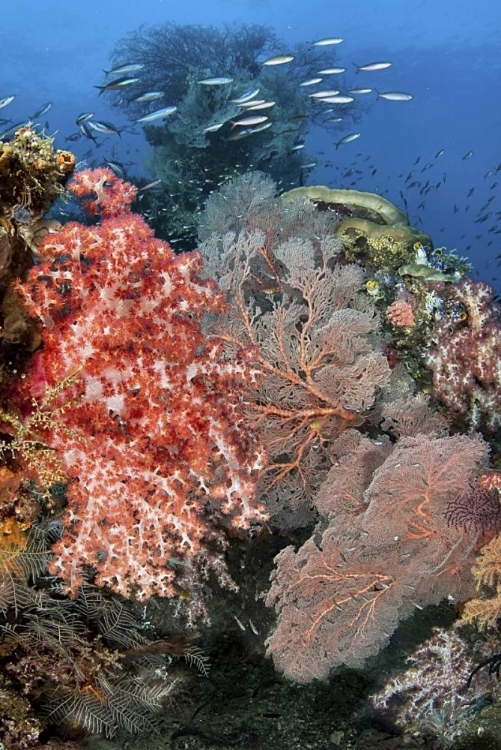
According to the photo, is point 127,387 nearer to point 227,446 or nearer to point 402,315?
point 227,446

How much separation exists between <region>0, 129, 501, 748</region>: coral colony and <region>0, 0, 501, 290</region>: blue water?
59400 millimetres

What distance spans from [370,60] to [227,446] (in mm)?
73419

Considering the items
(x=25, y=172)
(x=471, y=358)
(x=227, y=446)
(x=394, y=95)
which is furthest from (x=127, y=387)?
(x=394, y=95)

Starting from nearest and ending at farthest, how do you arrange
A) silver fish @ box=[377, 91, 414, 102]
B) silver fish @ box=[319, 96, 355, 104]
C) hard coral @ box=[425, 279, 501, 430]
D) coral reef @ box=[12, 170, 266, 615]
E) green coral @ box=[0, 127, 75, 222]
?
green coral @ box=[0, 127, 75, 222]
coral reef @ box=[12, 170, 266, 615]
hard coral @ box=[425, 279, 501, 430]
silver fish @ box=[319, 96, 355, 104]
silver fish @ box=[377, 91, 414, 102]

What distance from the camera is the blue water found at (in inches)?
2598

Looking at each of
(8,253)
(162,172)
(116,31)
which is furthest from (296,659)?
(116,31)

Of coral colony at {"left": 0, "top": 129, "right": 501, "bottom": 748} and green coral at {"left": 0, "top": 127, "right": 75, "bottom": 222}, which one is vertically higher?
green coral at {"left": 0, "top": 127, "right": 75, "bottom": 222}

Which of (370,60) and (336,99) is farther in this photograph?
(370,60)

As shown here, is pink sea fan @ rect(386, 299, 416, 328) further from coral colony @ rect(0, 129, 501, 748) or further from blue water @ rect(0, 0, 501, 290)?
blue water @ rect(0, 0, 501, 290)

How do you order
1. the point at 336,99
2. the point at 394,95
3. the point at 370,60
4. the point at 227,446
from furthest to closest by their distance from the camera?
the point at 370,60 → the point at 394,95 → the point at 336,99 → the point at 227,446

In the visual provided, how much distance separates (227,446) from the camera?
117 inches

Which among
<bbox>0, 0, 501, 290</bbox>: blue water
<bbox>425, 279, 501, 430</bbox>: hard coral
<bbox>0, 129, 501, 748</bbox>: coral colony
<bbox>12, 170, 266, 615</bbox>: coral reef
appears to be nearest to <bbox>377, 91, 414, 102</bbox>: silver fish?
<bbox>0, 129, 501, 748</bbox>: coral colony

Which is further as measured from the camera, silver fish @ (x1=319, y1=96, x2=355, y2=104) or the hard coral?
silver fish @ (x1=319, y1=96, x2=355, y2=104)

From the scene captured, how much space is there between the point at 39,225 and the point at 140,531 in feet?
6.04
